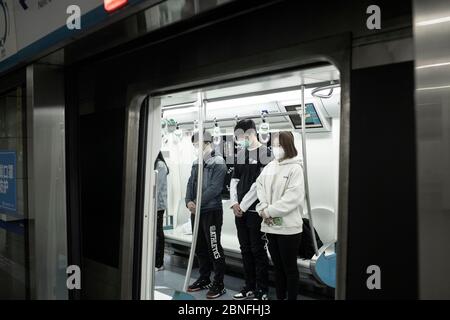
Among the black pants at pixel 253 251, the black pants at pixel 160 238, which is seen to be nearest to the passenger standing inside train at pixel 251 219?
the black pants at pixel 253 251

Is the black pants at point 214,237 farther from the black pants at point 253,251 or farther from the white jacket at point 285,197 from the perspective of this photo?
the white jacket at point 285,197

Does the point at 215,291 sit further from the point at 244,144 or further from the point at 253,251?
the point at 244,144

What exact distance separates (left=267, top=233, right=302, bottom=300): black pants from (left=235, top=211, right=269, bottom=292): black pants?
0.34 metres

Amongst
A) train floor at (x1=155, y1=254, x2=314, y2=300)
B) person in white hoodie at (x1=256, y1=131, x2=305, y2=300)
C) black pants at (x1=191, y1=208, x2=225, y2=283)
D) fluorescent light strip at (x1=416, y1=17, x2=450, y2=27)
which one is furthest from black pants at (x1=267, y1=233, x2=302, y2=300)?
fluorescent light strip at (x1=416, y1=17, x2=450, y2=27)

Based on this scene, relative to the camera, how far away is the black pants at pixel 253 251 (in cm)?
354

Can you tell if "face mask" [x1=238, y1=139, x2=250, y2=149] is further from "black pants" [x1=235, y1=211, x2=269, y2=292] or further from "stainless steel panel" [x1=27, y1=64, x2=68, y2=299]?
"stainless steel panel" [x1=27, y1=64, x2=68, y2=299]

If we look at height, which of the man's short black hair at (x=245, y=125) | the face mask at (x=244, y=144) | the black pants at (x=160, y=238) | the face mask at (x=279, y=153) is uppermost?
the man's short black hair at (x=245, y=125)

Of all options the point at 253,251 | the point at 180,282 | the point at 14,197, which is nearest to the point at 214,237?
the point at 253,251

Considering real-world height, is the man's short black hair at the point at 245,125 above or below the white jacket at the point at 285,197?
above

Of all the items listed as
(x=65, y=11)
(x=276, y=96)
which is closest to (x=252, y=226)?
(x=276, y=96)

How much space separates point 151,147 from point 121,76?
382 mm

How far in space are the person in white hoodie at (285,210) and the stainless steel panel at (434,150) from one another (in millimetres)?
2340

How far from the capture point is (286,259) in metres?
3.08
